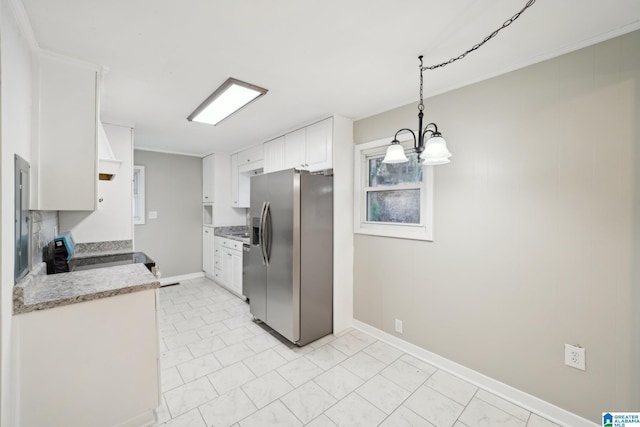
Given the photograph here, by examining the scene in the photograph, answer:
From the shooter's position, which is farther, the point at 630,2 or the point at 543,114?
the point at 543,114

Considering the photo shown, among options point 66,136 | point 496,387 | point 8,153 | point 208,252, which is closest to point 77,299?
point 8,153

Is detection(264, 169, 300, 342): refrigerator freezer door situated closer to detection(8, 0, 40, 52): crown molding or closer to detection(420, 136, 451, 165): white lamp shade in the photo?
detection(420, 136, 451, 165): white lamp shade

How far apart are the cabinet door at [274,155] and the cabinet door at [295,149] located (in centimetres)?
9

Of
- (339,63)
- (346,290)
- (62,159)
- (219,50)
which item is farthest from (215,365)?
(339,63)

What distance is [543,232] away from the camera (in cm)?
174

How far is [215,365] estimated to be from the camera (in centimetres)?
229

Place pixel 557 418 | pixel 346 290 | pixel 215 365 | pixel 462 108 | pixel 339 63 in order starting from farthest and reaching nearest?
pixel 346 290
pixel 215 365
pixel 462 108
pixel 339 63
pixel 557 418

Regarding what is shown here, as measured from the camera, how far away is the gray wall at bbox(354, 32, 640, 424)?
4.86ft

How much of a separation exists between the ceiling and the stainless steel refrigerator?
0.85 meters

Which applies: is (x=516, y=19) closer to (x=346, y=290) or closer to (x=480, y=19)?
(x=480, y=19)

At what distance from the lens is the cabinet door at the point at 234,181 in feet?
15.2

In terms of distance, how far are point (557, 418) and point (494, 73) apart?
236 cm

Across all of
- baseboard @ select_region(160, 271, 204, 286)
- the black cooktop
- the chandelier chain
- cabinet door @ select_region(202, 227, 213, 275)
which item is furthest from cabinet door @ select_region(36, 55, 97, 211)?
baseboard @ select_region(160, 271, 204, 286)

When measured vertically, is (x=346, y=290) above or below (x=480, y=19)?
below
